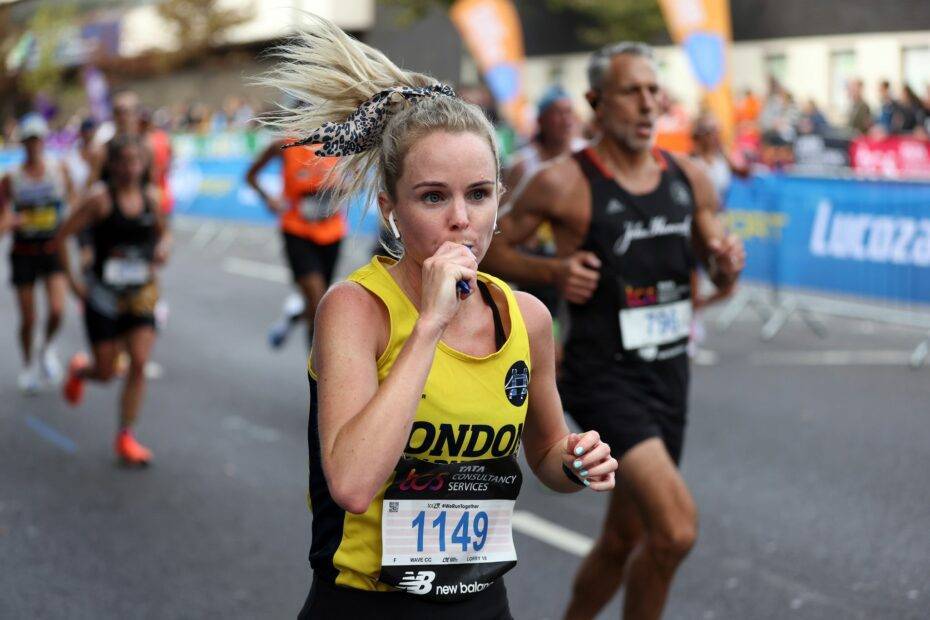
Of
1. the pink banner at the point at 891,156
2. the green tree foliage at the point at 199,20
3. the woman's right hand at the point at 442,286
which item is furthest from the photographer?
the green tree foliage at the point at 199,20

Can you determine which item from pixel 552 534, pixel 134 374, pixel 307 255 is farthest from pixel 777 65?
pixel 552 534

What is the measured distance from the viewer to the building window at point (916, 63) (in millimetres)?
26766

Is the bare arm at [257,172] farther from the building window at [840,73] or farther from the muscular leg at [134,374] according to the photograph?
the building window at [840,73]

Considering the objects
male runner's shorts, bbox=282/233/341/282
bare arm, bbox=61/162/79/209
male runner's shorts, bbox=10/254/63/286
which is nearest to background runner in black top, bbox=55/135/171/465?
male runner's shorts, bbox=282/233/341/282

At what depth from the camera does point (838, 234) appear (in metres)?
11.0

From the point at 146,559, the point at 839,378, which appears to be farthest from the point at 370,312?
the point at 839,378

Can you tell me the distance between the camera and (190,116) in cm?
3272

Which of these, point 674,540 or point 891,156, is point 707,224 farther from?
→ point 891,156

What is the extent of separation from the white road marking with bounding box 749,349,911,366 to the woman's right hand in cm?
824

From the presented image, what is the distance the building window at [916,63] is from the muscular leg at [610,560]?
80.1 ft

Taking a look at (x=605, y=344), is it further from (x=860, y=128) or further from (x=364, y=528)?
(x=860, y=128)

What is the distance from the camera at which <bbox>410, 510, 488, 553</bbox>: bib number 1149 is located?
247 cm

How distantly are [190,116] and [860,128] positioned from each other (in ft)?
63.3

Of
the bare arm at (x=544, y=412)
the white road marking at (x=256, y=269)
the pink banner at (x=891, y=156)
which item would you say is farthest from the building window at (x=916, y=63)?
the bare arm at (x=544, y=412)
